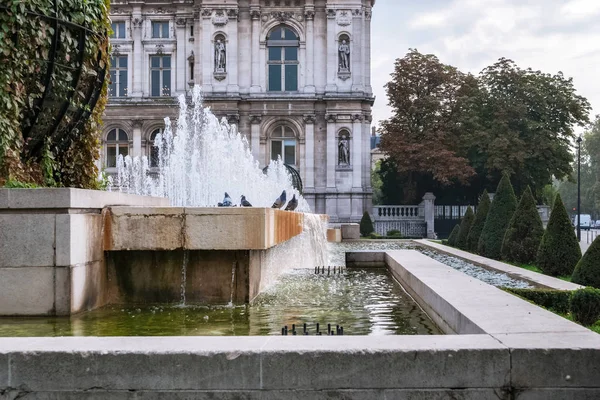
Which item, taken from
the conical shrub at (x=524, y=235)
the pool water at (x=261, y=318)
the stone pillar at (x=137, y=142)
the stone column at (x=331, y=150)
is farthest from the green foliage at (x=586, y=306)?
the stone pillar at (x=137, y=142)

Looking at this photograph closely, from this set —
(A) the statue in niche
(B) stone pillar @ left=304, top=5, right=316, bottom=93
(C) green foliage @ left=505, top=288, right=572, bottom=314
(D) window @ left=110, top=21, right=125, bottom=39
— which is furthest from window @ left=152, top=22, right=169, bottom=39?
(C) green foliage @ left=505, top=288, right=572, bottom=314

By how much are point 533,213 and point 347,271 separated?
28.6 ft

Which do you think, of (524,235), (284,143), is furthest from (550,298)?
(284,143)

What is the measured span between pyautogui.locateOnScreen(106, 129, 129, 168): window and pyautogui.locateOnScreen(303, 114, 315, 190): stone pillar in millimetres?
11474

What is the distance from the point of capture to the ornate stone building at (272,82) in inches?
1791

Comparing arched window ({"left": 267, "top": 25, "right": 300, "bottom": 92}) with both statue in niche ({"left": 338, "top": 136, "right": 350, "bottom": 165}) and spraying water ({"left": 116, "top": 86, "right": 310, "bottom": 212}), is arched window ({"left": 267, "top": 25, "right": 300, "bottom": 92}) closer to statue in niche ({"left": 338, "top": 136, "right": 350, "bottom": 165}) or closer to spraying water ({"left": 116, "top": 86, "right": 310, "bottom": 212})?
statue in niche ({"left": 338, "top": 136, "right": 350, "bottom": 165})

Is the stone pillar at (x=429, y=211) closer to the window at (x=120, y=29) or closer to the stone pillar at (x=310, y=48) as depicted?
the stone pillar at (x=310, y=48)

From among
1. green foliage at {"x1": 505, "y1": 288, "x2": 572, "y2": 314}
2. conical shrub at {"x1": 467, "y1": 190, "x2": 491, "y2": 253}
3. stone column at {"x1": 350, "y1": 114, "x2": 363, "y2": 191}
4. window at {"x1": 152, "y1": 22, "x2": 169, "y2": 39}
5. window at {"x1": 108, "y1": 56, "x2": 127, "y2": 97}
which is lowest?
green foliage at {"x1": 505, "y1": 288, "x2": 572, "y2": 314}

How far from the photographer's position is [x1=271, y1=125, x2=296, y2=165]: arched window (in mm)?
46281

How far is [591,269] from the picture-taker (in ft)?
39.4

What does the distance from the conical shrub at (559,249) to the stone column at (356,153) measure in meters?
29.5

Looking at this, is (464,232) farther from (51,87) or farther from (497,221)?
(51,87)

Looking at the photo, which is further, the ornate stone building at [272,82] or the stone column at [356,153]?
the stone column at [356,153]

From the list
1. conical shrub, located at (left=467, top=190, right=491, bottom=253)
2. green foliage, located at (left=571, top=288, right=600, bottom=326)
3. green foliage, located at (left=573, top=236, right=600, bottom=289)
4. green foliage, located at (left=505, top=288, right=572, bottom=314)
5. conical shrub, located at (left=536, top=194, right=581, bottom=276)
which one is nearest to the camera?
green foliage, located at (left=571, top=288, right=600, bottom=326)
